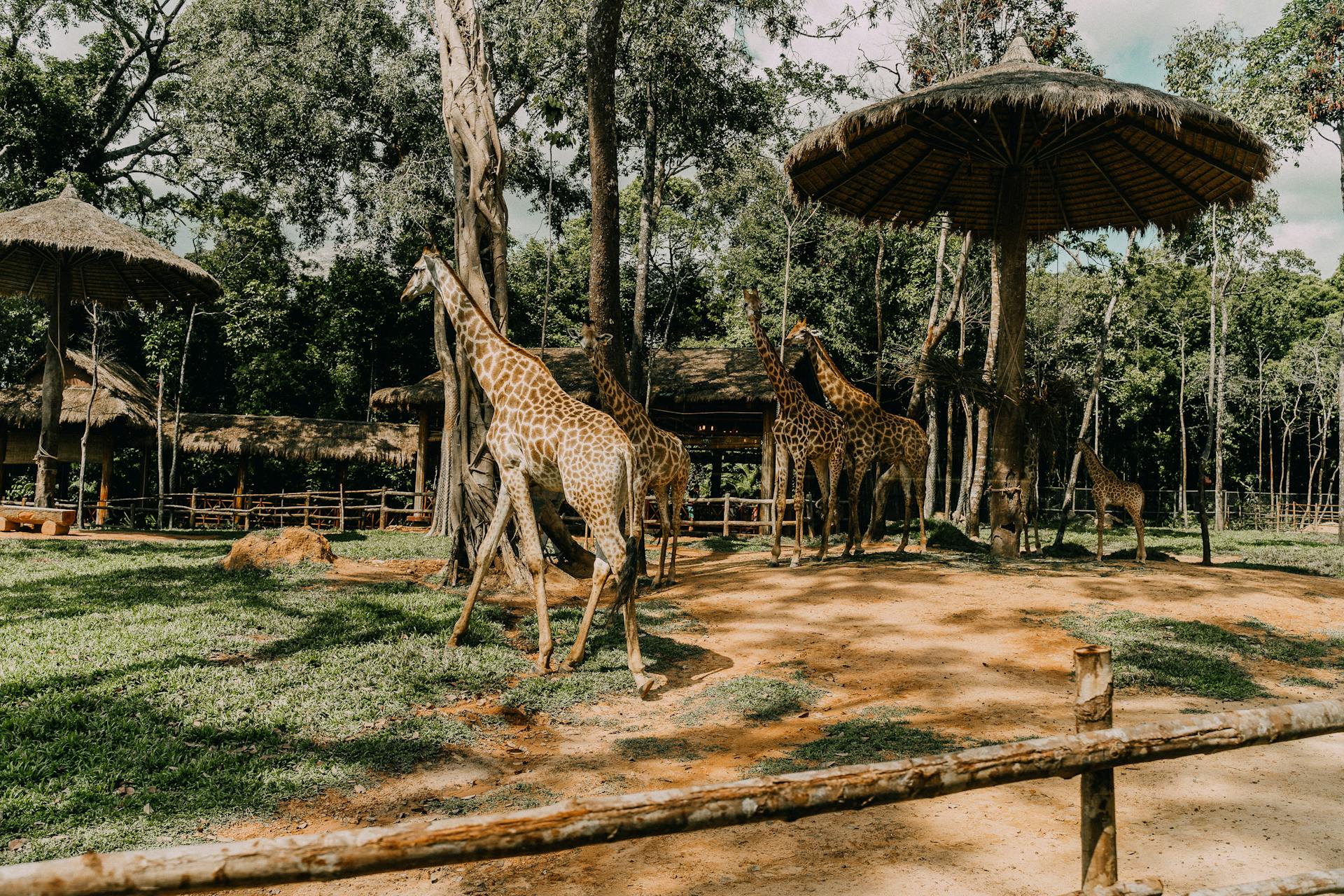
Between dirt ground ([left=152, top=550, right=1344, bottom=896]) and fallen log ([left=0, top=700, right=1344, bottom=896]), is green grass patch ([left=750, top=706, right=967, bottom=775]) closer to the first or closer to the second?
dirt ground ([left=152, top=550, right=1344, bottom=896])

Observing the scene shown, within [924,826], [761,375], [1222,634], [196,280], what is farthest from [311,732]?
[761,375]

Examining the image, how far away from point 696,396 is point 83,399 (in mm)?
14118

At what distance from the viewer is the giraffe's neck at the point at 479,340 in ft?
23.1

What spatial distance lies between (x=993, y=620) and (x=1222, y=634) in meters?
1.74

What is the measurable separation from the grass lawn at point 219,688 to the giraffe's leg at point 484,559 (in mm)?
148

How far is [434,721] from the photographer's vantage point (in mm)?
5207

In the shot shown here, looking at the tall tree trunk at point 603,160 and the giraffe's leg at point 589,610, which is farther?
the tall tree trunk at point 603,160

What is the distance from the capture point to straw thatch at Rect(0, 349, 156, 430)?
20.0 metres

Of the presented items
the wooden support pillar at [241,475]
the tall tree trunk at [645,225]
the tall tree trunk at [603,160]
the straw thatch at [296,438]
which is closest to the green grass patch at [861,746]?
the tall tree trunk at [603,160]

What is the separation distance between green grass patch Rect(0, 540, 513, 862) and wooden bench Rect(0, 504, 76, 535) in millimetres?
5271

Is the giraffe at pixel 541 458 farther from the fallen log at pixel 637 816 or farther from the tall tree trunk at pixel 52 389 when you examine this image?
the tall tree trunk at pixel 52 389

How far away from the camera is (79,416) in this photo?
1978 centimetres

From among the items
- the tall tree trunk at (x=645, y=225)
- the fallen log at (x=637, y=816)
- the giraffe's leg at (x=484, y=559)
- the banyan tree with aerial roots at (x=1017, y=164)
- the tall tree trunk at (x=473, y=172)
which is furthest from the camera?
the tall tree trunk at (x=645, y=225)

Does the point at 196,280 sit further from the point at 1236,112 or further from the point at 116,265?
the point at 1236,112
